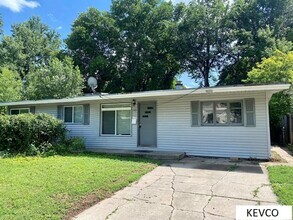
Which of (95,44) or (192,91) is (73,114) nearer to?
(192,91)

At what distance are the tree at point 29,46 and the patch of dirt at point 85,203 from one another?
79.9ft

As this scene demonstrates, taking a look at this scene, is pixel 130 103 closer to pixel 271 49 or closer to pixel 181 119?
pixel 181 119

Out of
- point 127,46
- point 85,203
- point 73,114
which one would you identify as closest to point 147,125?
point 73,114

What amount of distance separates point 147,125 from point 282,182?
237 inches

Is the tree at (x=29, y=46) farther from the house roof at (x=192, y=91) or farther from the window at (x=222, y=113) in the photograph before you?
the window at (x=222, y=113)

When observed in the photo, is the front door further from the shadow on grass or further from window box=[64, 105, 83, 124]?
window box=[64, 105, 83, 124]

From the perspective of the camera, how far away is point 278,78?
518 inches

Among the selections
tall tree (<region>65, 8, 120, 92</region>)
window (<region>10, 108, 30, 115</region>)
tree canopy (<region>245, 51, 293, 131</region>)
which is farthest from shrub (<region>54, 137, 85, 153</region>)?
tall tree (<region>65, 8, 120, 92</region>)

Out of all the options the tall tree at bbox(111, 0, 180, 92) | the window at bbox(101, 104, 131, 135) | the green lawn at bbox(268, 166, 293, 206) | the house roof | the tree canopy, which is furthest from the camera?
the tall tree at bbox(111, 0, 180, 92)

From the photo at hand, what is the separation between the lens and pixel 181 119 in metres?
9.91

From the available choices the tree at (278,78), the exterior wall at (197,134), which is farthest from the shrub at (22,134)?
the tree at (278,78)

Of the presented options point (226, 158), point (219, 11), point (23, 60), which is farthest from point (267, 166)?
point (23, 60)

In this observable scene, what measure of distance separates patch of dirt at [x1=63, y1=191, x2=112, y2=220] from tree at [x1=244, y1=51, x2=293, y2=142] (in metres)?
9.97

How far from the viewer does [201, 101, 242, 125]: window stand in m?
8.98
